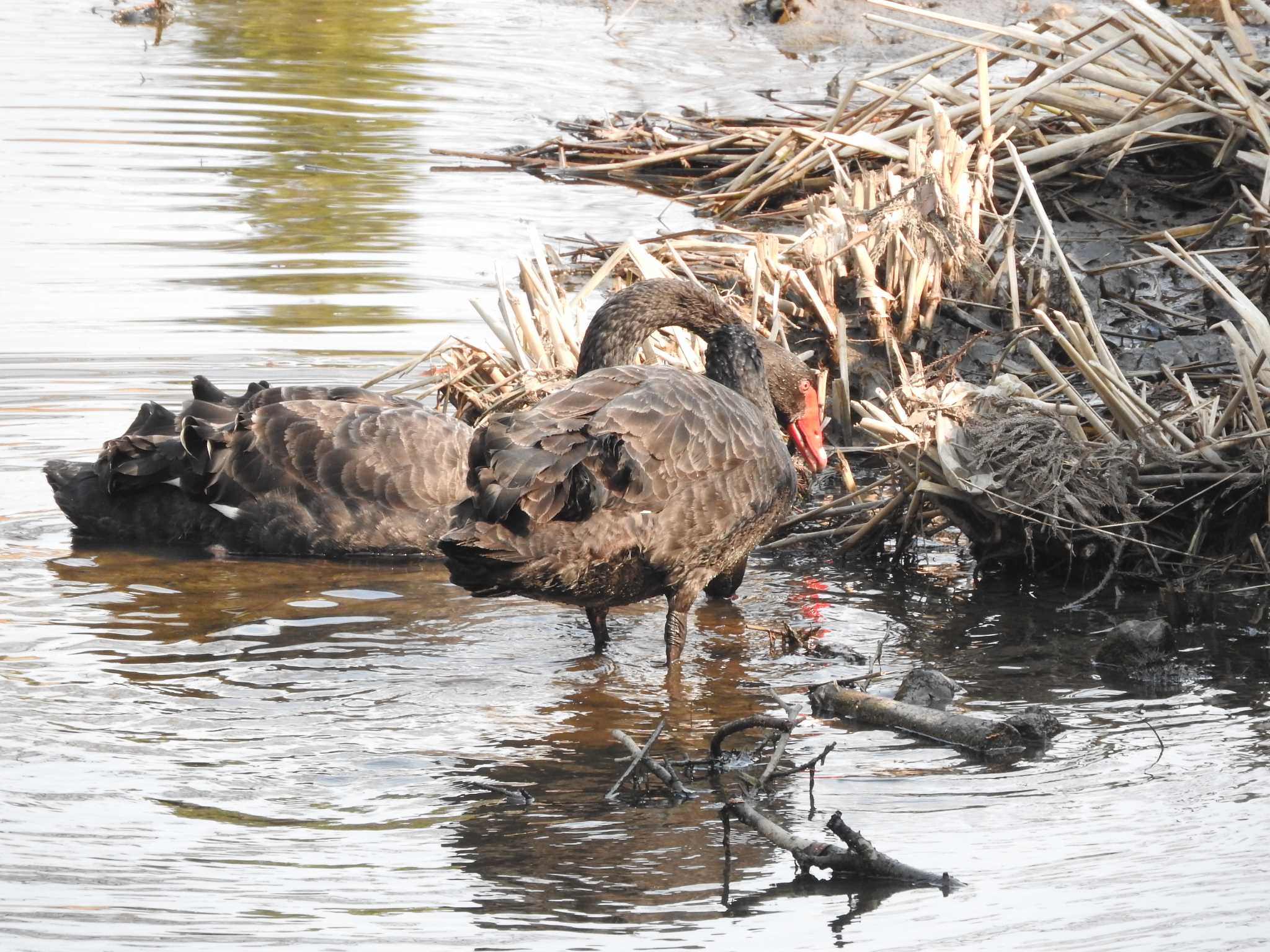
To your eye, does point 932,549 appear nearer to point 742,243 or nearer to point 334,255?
point 742,243

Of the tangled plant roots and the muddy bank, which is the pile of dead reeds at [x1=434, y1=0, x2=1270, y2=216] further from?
the muddy bank

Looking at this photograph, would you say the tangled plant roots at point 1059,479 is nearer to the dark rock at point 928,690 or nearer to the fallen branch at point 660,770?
the dark rock at point 928,690

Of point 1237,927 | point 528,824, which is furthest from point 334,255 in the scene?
point 1237,927

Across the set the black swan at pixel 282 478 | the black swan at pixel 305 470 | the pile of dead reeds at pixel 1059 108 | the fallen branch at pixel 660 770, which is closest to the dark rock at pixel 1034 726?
the fallen branch at pixel 660 770

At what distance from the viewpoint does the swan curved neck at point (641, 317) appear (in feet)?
22.7

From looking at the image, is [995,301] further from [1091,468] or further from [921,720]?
[921,720]

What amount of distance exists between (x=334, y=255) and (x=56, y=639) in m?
5.32

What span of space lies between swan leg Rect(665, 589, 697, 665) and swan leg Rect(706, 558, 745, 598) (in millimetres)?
557

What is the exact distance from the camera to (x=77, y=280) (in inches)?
400

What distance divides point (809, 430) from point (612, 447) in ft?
5.80

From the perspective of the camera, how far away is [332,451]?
7.15 meters

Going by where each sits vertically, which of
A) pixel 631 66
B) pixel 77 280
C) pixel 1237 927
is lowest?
pixel 1237 927

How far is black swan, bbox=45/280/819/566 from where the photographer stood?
23.1 ft

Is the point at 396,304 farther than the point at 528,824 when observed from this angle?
Yes
